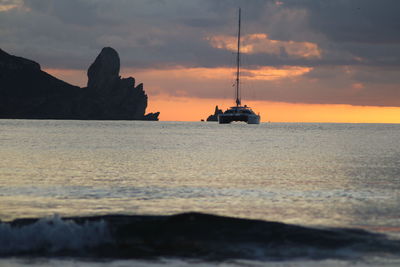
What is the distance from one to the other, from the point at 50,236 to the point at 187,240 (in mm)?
4115

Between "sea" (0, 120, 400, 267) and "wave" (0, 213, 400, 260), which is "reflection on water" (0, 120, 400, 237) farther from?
"wave" (0, 213, 400, 260)

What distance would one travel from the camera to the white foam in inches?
678

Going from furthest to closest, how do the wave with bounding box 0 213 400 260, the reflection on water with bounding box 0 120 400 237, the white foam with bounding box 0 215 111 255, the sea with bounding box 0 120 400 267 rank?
the reflection on water with bounding box 0 120 400 237, the white foam with bounding box 0 215 111 255, the wave with bounding box 0 213 400 260, the sea with bounding box 0 120 400 267

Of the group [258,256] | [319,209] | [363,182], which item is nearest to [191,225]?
[258,256]

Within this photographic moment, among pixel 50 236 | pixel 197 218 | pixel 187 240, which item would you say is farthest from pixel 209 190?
pixel 50 236

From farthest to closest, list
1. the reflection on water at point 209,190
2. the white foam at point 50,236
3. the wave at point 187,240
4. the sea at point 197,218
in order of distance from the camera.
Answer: the reflection on water at point 209,190 → the white foam at point 50,236 → the wave at point 187,240 → the sea at point 197,218

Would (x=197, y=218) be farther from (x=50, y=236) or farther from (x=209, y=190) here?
(x=209, y=190)

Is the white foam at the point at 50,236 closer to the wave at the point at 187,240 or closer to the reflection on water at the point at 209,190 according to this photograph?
the wave at the point at 187,240

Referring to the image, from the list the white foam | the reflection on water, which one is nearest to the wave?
the white foam

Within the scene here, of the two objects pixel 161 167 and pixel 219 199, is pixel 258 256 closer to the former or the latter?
pixel 219 199

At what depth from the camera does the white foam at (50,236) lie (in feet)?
56.5

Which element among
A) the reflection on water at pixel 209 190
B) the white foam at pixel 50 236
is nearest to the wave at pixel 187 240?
the white foam at pixel 50 236

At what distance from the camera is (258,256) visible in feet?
54.5

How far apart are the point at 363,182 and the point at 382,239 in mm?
18319
